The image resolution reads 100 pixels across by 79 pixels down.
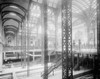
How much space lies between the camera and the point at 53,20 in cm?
2412

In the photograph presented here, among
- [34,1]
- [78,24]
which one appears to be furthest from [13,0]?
[78,24]

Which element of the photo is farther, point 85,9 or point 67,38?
point 85,9

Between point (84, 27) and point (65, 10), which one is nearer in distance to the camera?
point (65, 10)

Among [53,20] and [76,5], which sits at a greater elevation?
[76,5]

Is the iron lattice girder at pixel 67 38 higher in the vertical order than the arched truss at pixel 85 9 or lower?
lower

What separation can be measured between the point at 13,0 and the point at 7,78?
1344cm

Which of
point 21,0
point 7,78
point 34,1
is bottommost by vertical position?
point 7,78

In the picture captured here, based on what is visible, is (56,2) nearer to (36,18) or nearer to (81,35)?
(36,18)

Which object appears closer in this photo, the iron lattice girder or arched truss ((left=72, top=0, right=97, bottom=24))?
the iron lattice girder

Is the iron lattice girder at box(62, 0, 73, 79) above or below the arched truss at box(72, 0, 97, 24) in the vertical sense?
below

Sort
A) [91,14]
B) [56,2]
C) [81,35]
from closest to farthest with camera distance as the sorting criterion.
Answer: [91,14] < [56,2] < [81,35]

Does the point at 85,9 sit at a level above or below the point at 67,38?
above

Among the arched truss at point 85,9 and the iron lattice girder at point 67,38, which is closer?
the iron lattice girder at point 67,38

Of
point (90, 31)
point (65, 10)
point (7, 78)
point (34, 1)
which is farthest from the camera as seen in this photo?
point (90, 31)
